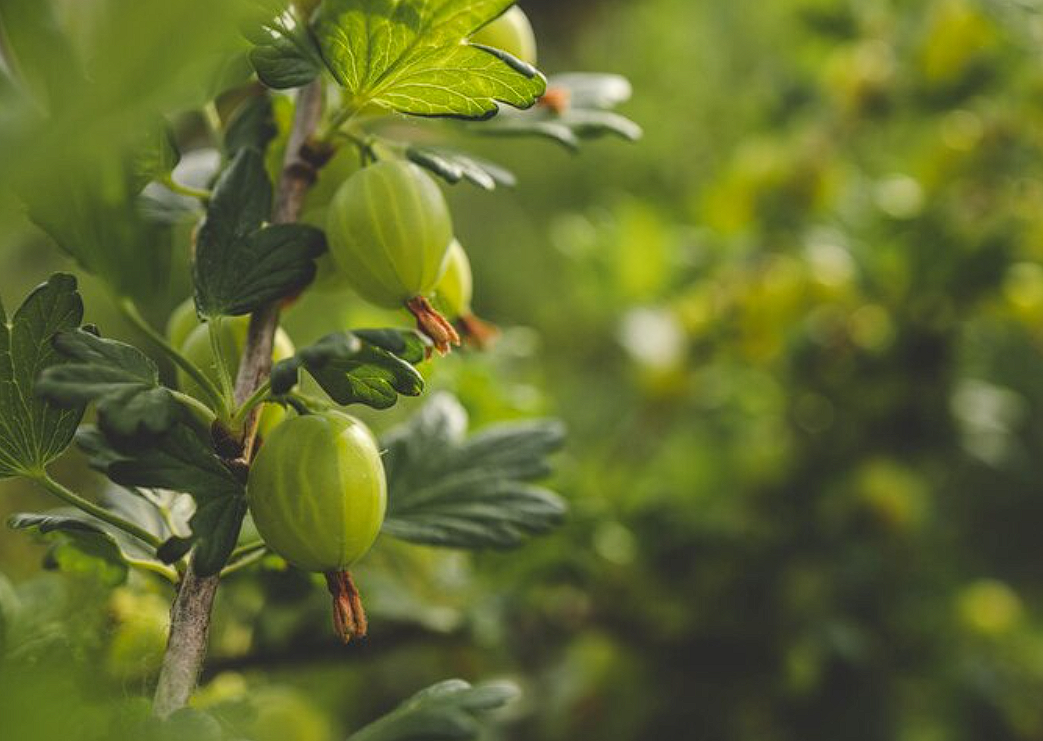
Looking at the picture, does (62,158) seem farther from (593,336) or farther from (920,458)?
(593,336)

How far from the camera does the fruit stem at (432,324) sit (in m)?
0.43

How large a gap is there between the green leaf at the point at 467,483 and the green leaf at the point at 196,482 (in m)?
0.12

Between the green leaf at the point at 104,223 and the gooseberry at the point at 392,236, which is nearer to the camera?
the green leaf at the point at 104,223

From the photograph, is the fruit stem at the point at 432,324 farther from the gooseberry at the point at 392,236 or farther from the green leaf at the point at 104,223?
the green leaf at the point at 104,223

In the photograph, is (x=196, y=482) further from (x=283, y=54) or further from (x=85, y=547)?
(x=283, y=54)

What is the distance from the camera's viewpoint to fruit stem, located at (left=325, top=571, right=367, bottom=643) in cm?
39

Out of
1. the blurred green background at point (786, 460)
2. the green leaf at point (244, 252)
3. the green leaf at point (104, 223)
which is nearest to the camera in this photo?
the green leaf at point (104, 223)

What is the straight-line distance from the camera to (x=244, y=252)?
40 cm

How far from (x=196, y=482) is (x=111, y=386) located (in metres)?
0.06

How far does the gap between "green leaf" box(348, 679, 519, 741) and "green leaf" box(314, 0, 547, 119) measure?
0.23 meters

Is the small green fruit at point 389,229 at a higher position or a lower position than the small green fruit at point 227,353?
higher

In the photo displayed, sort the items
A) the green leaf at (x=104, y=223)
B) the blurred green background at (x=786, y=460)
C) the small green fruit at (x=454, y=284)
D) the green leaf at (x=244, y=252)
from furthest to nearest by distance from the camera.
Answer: the blurred green background at (x=786, y=460), the small green fruit at (x=454, y=284), the green leaf at (x=244, y=252), the green leaf at (x=104, y=223)

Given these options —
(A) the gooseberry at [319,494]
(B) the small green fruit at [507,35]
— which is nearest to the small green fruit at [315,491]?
(A) the gooseberry at [319,494]

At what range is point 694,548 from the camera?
918 millimetres
